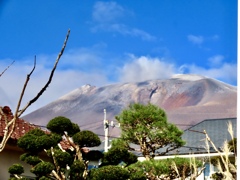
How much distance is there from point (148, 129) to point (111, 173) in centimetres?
283

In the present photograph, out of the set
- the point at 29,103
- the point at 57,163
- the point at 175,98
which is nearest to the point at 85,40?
the point at 29,103

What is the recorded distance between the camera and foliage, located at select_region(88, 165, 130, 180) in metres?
4.39

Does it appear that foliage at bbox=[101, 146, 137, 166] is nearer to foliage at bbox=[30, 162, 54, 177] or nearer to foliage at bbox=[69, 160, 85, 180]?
foliage at bbox=[69, 160, 85, 180]

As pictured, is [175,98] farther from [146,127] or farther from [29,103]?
[29,103]

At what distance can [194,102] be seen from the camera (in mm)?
5297

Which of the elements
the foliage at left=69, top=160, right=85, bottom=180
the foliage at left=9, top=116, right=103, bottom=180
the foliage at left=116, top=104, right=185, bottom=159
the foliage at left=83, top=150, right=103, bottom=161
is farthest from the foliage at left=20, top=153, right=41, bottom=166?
the foliage at left=116, top=104, right=185, bottom=159

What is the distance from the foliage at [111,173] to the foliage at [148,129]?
264 cm

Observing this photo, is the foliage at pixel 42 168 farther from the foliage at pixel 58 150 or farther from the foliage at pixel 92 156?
the foliage at pixel 92 156

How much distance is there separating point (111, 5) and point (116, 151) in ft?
9.48

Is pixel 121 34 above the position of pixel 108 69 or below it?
above

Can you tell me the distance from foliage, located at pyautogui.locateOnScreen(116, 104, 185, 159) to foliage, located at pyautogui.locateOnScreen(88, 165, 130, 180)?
2641 millimetres

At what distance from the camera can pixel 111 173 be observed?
439cm

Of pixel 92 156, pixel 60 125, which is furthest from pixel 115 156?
pixel 60 125

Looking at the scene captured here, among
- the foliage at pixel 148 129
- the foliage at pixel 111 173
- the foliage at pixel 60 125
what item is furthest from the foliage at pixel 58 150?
the foliage at pixel 148 129
